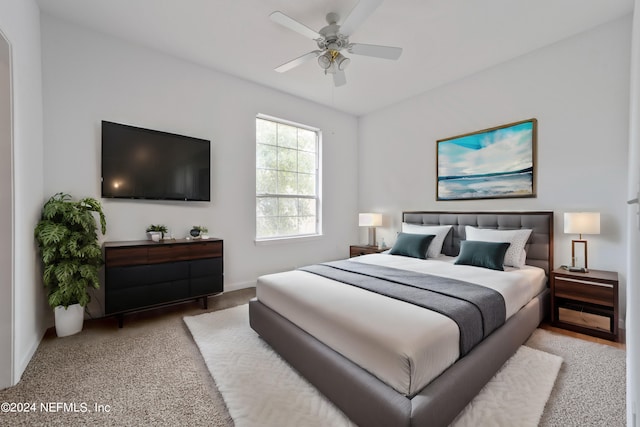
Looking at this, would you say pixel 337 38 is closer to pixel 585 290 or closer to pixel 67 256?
pixel 67 256

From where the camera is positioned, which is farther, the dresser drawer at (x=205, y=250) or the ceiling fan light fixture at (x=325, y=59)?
the dresser drawer at (x=205, y=250)

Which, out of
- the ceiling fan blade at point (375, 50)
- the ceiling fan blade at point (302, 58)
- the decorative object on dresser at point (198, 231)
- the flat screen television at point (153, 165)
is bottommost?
the decorative object on dresser at point (198, 231)

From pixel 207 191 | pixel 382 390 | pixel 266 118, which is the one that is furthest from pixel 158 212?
pixel 382 390

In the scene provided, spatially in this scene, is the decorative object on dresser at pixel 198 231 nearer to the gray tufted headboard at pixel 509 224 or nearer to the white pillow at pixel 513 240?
the gray tufted headboard at pixel 509 224

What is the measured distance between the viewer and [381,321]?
1.57 metres

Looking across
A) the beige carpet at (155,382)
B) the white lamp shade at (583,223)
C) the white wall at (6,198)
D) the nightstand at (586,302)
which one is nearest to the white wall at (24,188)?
the white wall at (6,198)

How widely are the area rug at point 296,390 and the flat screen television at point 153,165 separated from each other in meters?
1.76

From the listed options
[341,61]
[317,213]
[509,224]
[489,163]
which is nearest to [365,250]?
[317,213]

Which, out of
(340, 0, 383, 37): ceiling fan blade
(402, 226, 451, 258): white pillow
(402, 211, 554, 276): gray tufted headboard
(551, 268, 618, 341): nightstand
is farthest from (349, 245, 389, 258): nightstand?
(340, 0, 383, 37): ceiling fan blade

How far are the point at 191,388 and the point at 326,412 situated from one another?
0.91m

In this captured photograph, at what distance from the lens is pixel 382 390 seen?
1342mm

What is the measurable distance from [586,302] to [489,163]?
1832 mm

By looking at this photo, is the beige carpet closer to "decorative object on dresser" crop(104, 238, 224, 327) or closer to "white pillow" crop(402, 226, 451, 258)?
"decorative object on dresser" crop(104, 238, 224, 327)

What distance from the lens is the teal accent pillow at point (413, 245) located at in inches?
136
